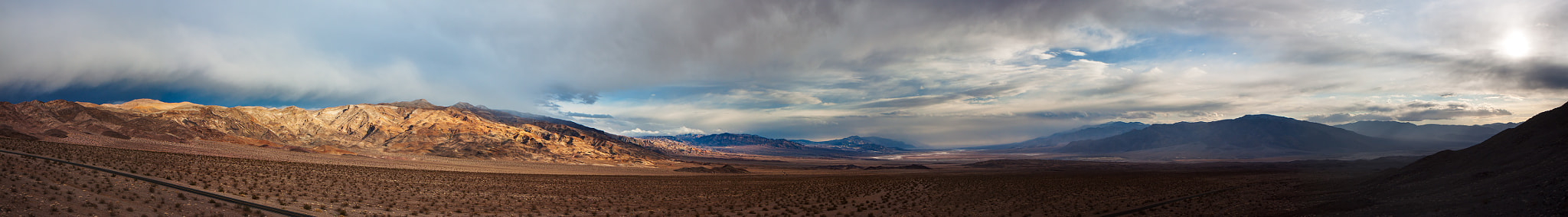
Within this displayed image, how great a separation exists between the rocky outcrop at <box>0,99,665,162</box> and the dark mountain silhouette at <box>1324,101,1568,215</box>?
124 m

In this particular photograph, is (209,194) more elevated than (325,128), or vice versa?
(325,128)

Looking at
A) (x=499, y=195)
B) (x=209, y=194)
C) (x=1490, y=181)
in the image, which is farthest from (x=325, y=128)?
(x=1490, y=181)

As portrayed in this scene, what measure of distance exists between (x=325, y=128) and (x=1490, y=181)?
168 m

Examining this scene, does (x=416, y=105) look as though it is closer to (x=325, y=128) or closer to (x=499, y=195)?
(x=325, y=128)

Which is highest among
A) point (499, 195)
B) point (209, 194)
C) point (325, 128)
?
point (325, 128)

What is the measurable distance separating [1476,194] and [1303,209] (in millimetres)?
4872

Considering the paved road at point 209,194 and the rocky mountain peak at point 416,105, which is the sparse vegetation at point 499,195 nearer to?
the paved road at point 209,194

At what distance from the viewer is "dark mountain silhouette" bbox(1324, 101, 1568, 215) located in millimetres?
18172

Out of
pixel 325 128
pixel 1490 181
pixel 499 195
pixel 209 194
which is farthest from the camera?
pixel 325 128

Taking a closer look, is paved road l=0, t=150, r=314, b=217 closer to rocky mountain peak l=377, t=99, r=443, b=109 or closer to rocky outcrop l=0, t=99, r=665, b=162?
rocky outcrop l=0, t=99, r=665, b=162

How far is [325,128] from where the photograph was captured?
412 feet

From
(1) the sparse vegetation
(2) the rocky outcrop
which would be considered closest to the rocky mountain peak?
(2) the rocky outcrop

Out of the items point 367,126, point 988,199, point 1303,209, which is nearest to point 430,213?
point 988,199

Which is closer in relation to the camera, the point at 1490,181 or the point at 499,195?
the point at 1490,181
